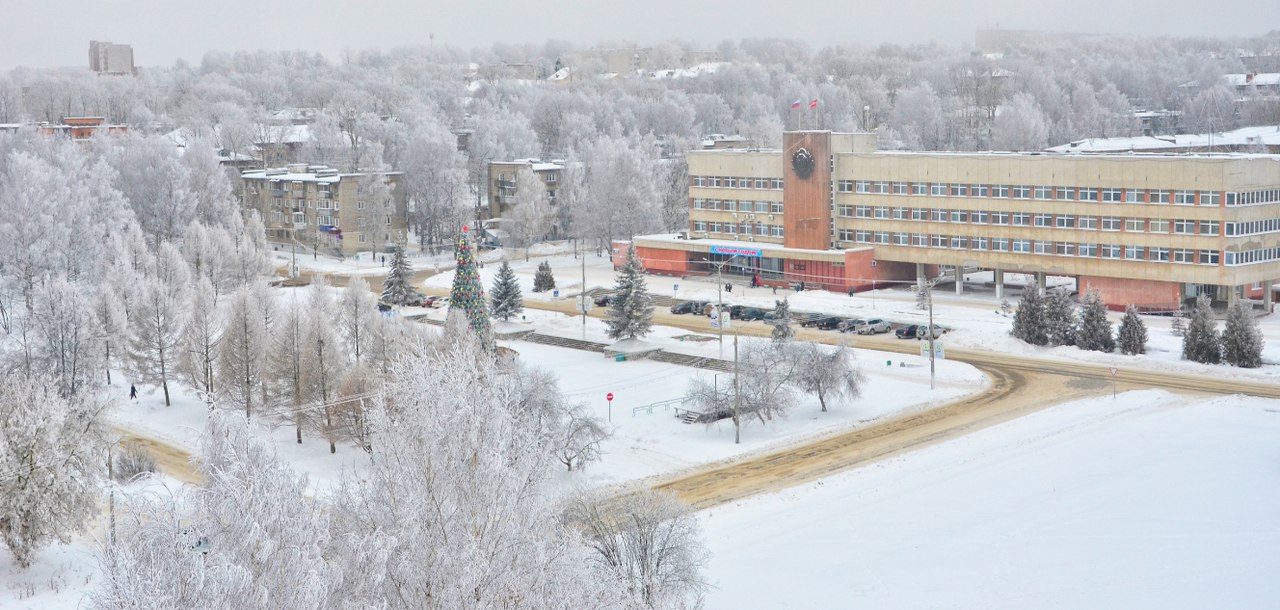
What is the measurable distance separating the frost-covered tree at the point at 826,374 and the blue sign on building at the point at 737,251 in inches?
1256

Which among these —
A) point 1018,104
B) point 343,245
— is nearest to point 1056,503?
point 343,245

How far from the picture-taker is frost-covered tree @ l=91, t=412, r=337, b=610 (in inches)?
556

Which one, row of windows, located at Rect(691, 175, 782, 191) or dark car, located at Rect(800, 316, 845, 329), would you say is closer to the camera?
dark car, located at Rect(800, 316, 845, 329)

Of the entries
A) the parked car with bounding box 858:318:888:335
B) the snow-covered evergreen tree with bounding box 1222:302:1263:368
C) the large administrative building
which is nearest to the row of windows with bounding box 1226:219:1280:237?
the large administrative building

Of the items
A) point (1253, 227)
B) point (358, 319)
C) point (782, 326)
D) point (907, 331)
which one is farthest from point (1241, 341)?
point (358, 319)

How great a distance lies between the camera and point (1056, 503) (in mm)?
36250

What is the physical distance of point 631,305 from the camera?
198ft

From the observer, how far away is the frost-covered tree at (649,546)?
26.9 metres

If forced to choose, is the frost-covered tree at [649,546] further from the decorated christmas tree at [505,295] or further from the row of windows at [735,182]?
the row of windows at [735,182]

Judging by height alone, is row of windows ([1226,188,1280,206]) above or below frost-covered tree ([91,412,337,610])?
above

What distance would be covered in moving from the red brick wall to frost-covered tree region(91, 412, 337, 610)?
56.7 meters

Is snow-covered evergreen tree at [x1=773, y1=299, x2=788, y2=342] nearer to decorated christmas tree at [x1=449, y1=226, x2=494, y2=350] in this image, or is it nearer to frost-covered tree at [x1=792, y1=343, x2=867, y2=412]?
frost-covered tree at [x1=792, y1=343, x2=867, y2=412]

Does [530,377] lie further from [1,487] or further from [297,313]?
[1,487]

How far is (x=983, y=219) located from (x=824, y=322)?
43.0ft
